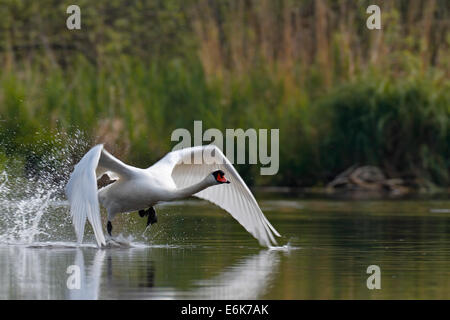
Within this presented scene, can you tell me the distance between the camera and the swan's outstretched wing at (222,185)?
471 inches

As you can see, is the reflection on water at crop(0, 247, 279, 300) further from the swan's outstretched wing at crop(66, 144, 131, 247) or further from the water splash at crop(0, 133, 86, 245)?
the water splash at crop(0, 133, 86, 245)

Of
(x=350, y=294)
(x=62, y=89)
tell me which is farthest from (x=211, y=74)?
(x=350, y=294)

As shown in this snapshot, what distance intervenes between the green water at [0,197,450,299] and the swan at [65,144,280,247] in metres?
0.32

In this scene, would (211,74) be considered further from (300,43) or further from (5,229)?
(5,229)

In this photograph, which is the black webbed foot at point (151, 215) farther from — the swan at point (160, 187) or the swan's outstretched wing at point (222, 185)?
the swan's outstretched wing at point (222, 185)

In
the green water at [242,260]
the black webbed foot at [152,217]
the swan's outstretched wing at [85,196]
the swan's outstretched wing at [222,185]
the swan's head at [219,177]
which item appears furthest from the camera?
the black webbed foot at [152,217]

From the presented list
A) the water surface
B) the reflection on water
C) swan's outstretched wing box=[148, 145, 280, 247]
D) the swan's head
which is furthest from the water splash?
the swan's head

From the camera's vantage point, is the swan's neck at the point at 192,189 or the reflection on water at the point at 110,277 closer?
the reflection on water at the point at 110,277

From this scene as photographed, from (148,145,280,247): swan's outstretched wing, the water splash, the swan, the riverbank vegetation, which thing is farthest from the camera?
the riverbank vegetation

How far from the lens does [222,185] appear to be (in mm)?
12594

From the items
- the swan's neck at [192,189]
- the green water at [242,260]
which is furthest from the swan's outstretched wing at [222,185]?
the swan's neck at [192,189]

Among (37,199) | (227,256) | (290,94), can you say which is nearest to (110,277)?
(227,256)

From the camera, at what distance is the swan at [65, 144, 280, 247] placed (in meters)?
10.6
